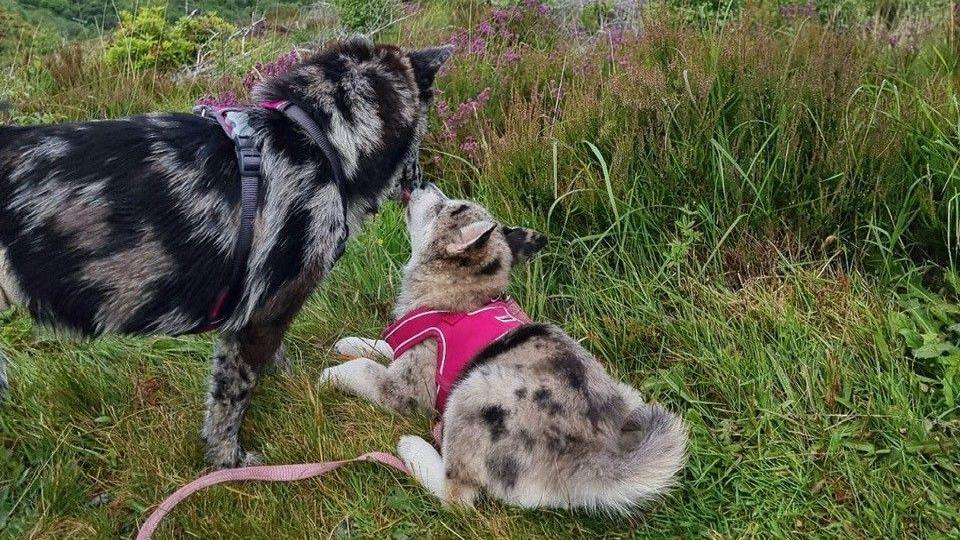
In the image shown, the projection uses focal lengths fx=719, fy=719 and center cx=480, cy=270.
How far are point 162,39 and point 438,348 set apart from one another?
612cm

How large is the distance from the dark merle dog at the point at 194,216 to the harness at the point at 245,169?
21 mm

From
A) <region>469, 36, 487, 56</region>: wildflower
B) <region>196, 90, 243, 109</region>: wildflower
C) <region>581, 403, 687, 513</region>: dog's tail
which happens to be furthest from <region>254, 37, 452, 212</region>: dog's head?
<region>196, 90, 243, 109</region>: wildflower

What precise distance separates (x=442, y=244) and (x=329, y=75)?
910 mm

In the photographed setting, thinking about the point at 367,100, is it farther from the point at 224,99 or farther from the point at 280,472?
the point at 224,99

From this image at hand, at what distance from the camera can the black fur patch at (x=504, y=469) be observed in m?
2.62

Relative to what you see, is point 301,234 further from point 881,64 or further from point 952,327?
point 881,64

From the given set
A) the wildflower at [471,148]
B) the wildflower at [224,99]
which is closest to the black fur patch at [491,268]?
the wildflower at [471,148]

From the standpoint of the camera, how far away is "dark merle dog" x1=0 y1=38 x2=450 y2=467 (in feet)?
8.57

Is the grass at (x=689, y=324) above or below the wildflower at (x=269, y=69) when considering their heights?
below

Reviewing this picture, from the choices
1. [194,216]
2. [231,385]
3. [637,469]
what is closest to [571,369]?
[637,469]

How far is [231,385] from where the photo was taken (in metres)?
3.03

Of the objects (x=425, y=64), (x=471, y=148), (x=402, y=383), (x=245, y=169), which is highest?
(x=425, y=64)

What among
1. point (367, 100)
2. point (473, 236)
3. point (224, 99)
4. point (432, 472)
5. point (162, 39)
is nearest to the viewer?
point (432, 472)

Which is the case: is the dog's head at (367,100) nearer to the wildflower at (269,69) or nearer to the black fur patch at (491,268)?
the black fur patch at (491,268)
